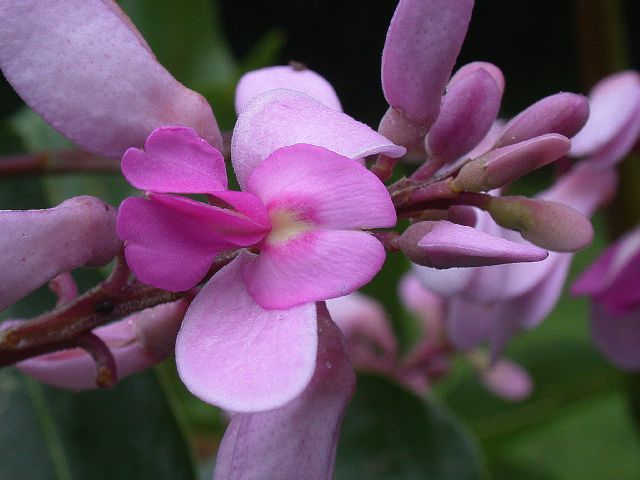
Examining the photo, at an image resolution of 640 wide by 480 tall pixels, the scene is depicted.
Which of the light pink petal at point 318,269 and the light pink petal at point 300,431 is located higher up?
the light pink petal at point 318,269

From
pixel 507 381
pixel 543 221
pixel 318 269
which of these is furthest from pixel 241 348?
pixel 507 381

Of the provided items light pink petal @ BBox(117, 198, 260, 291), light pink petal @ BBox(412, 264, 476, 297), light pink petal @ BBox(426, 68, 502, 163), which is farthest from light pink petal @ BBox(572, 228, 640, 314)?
light pink petal @ BBox(117, 198, 260, 291)

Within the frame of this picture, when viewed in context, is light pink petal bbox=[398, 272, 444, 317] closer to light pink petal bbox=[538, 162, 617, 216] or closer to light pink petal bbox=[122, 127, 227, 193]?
light pink petal bbox=[538, 162, 617, 216]

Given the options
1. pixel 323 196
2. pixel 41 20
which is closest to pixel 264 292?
pixel 323 196

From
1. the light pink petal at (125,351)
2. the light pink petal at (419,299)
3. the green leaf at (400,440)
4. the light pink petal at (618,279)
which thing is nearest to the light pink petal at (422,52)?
the light pink petal at (125,351)

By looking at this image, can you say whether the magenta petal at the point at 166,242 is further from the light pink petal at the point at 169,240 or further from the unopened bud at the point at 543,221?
the unopened bud at the point at 543,221
